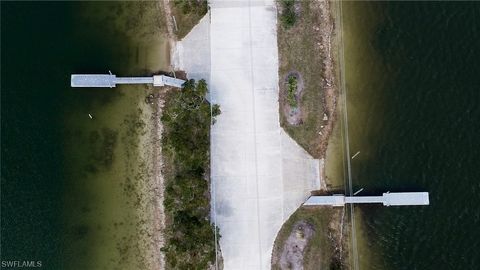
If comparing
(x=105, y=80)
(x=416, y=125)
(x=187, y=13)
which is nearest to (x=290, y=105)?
(x=416, y=125)

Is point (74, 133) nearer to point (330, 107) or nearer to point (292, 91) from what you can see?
point (292, 91)

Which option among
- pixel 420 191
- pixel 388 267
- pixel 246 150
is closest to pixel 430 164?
pixel 420 191

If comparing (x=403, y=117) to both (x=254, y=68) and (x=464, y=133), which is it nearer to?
(x=464, y=133)

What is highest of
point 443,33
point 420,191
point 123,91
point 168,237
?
point 443,33

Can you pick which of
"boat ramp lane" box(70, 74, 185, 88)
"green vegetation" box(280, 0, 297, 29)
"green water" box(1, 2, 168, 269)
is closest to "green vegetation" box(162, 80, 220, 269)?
"green water" box(1, 2, 168, 269)

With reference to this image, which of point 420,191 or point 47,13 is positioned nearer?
point 420,191

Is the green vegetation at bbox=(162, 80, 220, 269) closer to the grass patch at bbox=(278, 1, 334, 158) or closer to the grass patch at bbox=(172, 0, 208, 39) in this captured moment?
the grass patch at bbox=(172, 0, 208, 39)
